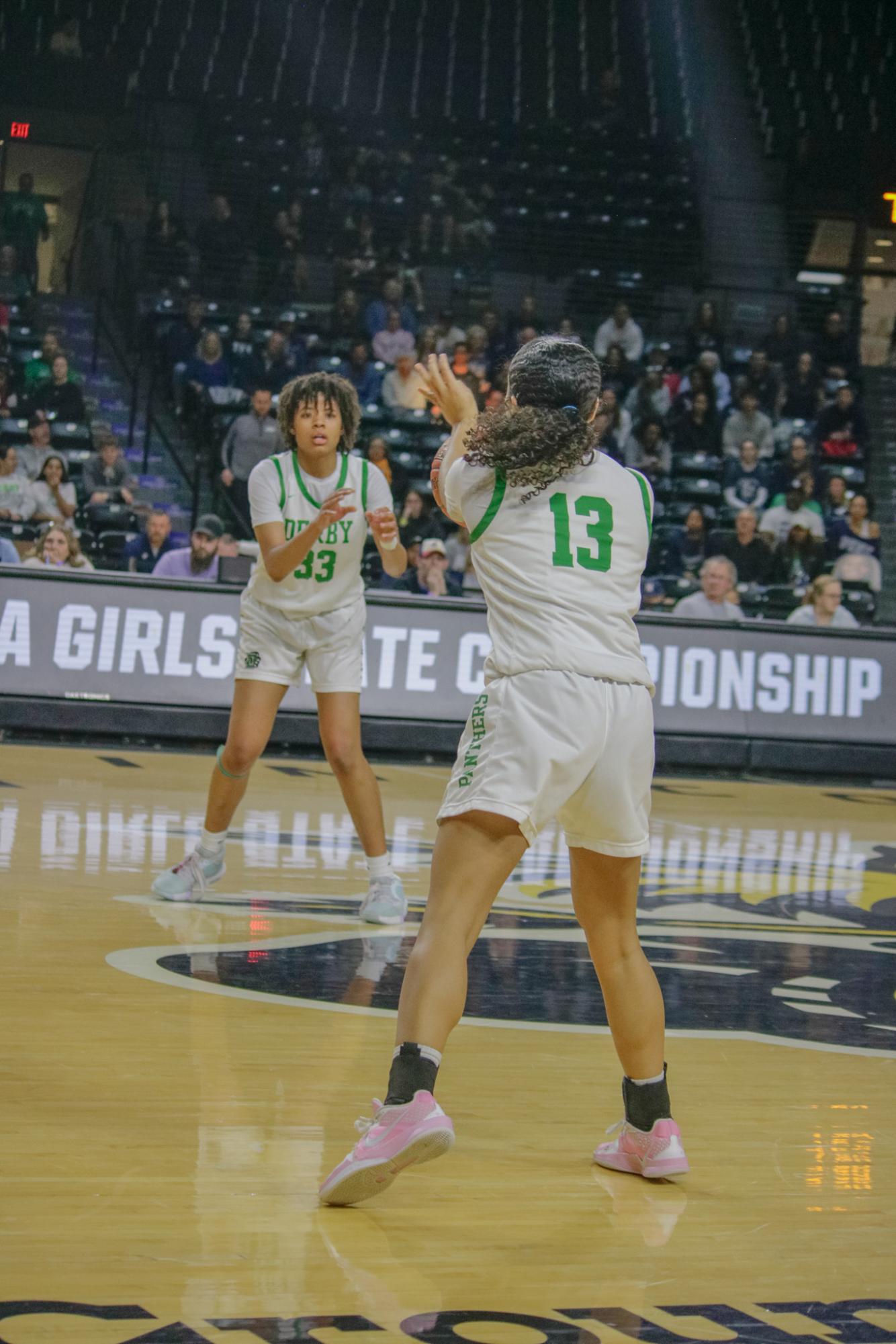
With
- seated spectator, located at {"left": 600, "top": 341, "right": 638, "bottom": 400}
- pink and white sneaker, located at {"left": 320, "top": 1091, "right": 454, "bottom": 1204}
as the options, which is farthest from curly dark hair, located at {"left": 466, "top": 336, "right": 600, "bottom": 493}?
seated spectator, located at {"left": 600, "top": 341, "right": 638, "bottom": 400}

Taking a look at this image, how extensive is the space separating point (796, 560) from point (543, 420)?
1372cm

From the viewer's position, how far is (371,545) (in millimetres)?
16594

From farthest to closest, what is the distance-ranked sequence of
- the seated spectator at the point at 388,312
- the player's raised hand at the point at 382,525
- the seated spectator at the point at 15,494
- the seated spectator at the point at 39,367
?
the seated spectator at the point at 388,312 < the seated spectator at the point at 39,367 < the seated spectator at the point at 15,494 < the player's raised hand at the point at 382,525

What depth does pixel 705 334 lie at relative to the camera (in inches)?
840

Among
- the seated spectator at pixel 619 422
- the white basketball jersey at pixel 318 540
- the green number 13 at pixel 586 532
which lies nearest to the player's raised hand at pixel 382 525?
the white basketball jersey at pixel 318 540

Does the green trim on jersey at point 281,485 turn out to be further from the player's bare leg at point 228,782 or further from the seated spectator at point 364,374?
the seated spectator at point 364,374

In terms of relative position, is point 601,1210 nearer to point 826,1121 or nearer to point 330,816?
point 826,1121

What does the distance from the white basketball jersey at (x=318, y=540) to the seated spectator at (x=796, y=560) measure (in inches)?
424

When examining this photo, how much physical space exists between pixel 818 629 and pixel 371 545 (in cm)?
484

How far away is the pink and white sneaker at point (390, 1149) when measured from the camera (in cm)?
320

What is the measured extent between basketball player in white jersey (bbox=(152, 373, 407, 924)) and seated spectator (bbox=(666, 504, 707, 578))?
10905 millimetres

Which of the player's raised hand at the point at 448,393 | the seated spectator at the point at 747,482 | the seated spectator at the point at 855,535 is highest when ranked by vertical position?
the seated spectator at the point at 747,482

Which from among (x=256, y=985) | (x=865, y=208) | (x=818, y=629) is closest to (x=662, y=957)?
(x=256, y=985)

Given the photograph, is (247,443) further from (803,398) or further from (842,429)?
(842,429)
